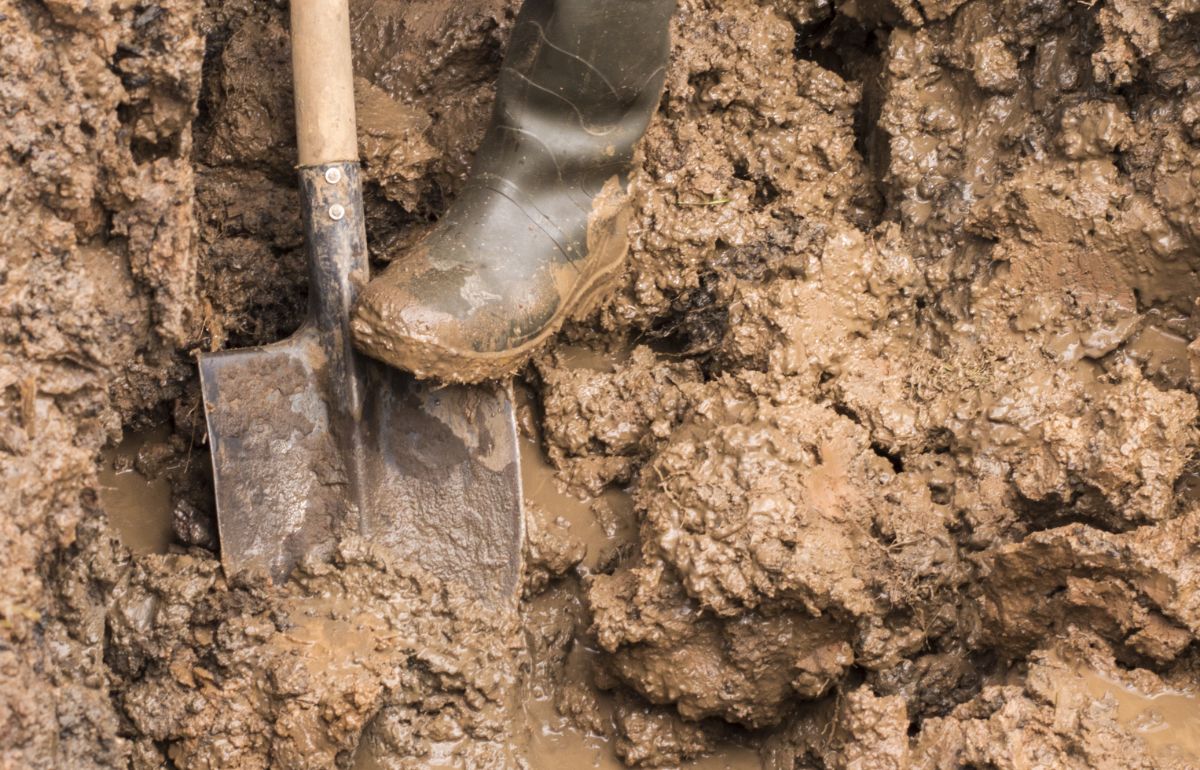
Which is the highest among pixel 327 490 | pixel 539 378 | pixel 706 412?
pixel 706 412

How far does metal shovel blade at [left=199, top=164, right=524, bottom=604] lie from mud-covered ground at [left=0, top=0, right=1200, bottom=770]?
0.09 meters

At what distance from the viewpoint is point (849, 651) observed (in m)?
2.32

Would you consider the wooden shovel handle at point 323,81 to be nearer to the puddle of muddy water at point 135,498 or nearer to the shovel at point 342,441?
the shovel at point 342,441

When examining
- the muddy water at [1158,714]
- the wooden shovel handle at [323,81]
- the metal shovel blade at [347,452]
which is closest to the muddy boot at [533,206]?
the metal shovel blade at [347,452]

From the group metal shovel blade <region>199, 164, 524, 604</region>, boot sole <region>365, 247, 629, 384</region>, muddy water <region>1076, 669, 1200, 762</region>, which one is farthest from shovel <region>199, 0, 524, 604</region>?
muddy water <region>1076, 669, 1200, 762</region>

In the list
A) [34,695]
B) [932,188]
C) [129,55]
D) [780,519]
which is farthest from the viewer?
[932,188]

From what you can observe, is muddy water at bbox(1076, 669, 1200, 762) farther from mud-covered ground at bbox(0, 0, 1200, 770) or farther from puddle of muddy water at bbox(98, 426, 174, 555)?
puddle of muddy water at bbox(98, 426, 174, 555)

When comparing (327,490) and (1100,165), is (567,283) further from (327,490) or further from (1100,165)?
(1100,165)

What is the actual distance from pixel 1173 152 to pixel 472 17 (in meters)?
1.66

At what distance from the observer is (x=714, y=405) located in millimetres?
2488

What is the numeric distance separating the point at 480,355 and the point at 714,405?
1.81 feet

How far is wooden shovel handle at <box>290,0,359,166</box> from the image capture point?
2217mm

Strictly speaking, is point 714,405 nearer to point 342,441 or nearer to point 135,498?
point 342,441

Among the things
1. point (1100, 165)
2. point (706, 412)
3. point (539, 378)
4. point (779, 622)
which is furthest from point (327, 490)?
point (1100, 165)
